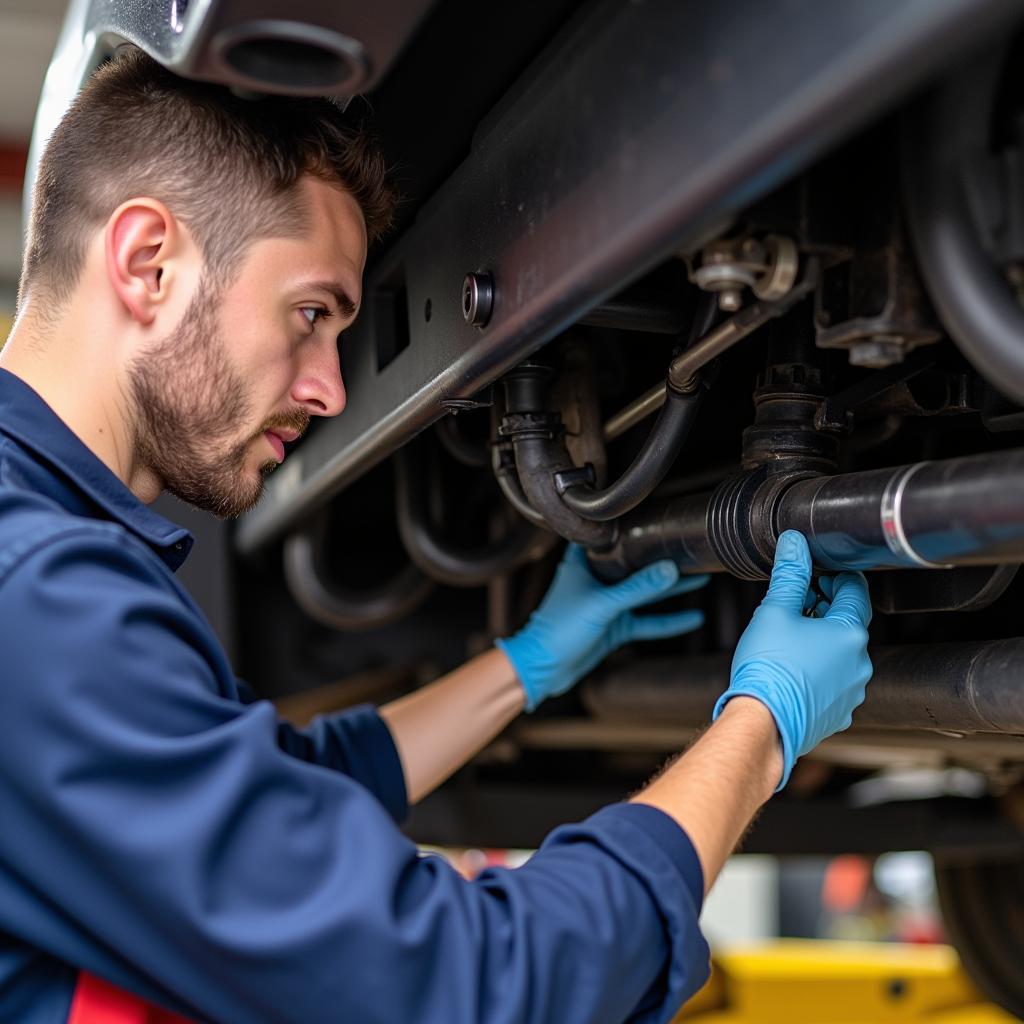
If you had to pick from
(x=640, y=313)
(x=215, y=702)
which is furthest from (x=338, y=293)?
(x=215, y=702)

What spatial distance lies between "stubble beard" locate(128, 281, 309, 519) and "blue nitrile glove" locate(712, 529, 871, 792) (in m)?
0.40

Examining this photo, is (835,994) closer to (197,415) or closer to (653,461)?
(653,461)

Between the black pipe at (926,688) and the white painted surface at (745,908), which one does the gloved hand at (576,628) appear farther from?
the white painted surface at (745,908)

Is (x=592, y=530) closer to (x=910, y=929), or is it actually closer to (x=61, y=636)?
(x=61, y=636)

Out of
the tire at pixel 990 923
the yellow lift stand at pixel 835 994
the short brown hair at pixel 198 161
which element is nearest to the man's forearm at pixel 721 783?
the short brown hair at pixel 198 161

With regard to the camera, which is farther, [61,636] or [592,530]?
[592,530]

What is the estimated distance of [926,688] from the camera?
862 mm

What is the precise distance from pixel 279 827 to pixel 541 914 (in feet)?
0.51

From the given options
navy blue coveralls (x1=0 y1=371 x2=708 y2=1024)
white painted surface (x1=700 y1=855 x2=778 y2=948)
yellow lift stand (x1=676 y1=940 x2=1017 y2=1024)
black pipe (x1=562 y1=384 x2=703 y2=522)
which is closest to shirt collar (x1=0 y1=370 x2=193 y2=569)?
navy blue coveralls (x1=0 y1=371 x2=708 y2=1024)

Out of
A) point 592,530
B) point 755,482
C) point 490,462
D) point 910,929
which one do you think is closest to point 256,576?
point 490,462

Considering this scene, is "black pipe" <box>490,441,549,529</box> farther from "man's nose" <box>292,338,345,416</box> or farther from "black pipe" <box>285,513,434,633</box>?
"black pipe" <box>285,513,434,633</box>

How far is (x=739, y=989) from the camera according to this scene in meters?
2.20

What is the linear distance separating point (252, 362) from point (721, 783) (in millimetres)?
447

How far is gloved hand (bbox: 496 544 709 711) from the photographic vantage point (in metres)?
1.23
